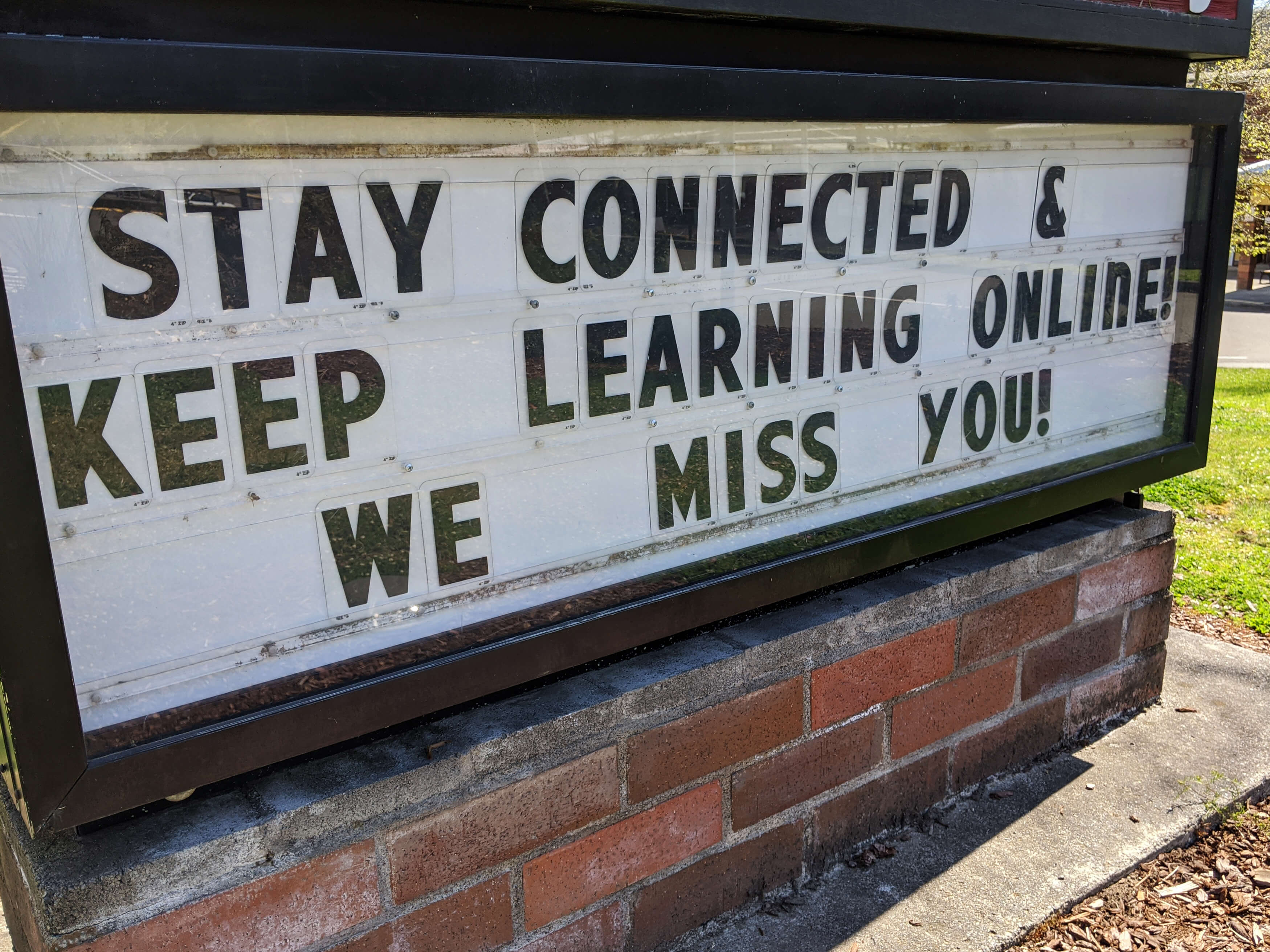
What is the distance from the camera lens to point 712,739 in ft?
6.98

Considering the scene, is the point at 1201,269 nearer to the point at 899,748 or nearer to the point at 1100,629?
the point at 1100,629

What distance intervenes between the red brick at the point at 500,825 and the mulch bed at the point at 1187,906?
1003mm

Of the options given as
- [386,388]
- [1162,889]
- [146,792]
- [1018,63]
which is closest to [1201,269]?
[1018,63]

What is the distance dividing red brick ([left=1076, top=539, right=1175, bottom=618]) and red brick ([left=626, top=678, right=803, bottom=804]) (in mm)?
1055

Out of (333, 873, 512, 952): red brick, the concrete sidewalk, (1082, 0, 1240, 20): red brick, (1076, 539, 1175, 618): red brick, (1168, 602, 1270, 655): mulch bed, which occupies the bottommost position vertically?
(1168, 602, 1270, 655): mulch bed

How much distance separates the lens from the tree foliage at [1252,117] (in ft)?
39.9

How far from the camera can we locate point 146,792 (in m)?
1.45

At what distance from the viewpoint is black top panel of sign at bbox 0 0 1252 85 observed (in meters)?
1.35

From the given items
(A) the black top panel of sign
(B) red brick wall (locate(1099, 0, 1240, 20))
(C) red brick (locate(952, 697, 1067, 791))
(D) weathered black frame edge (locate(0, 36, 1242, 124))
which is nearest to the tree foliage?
(B) red brick wall (locate(1099, 0, 1240, 20))

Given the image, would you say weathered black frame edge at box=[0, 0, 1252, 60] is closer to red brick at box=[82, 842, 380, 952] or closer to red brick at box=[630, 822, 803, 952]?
red brick at box=[82, 842, 380, 952]

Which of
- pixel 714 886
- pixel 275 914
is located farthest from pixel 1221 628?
pixel 275 914

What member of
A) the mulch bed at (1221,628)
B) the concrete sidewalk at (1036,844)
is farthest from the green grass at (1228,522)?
the concrete sidewalk at (1036,844)

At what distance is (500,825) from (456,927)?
18 cm

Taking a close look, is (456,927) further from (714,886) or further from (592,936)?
(714,886)
